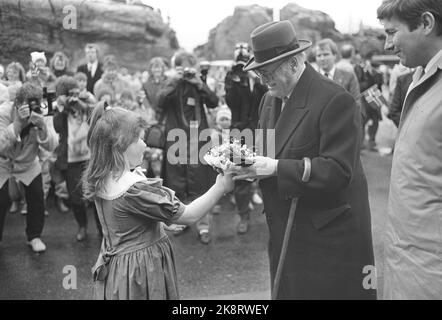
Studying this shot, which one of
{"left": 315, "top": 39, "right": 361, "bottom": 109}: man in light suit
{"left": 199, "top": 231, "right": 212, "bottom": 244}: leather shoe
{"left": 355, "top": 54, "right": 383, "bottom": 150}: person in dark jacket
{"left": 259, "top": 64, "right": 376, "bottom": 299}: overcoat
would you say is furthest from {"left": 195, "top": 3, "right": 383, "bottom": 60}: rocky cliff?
{"left": 259, "top": 64, "right": 376, "bottom": 299}: overcoat

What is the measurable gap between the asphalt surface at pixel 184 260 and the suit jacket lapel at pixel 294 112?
186cm

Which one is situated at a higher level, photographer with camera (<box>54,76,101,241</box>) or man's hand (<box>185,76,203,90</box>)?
man's hand (<box>185,76,203,90</box>)

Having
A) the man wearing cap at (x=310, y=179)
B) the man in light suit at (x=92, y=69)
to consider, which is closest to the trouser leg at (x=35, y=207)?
the man in light suit at (x=92, y=69)

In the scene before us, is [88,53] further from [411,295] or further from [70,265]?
[411,295]

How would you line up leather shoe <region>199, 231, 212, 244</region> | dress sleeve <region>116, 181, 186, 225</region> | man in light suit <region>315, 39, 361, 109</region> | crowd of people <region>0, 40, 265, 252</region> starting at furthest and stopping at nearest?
man in light suit <region>315, 39, 361, 109</region> < leather shoe <region>199, 231, 212, 244</region> < crowd of people <region>0, 40, 265, 252</region> < dress sleeve <region>116, 181, 186, 225</region>

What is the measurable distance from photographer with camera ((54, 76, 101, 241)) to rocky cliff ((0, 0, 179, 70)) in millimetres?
461

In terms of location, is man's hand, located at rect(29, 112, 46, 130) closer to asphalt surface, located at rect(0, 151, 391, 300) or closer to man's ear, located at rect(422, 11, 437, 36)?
asphalt surface, located at rect(0, 151, 391, 300)

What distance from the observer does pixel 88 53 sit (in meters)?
6.50

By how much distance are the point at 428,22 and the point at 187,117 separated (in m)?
3.48

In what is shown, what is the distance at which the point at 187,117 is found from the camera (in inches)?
201

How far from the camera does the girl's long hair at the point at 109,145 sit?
2.19 meters

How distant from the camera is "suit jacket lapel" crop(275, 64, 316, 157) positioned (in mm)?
2275

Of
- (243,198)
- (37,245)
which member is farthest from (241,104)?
(37,245)

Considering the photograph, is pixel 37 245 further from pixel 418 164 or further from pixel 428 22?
pixel 428 22
